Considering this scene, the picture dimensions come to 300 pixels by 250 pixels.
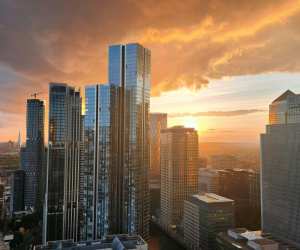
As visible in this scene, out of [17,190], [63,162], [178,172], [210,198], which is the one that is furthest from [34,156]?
[210,198]

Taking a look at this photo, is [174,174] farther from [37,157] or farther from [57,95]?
[37,157]

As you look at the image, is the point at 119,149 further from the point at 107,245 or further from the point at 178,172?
the point at 178,172

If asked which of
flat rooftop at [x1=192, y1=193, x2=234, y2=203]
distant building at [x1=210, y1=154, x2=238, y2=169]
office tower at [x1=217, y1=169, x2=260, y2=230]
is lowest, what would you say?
office tower at [x1=217, y1=169, x2=260, y2=230]

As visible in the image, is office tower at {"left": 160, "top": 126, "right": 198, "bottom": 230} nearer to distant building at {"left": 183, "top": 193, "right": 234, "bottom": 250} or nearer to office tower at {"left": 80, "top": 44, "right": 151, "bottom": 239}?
distant building at {"left": 183, "top": 193, "right": 234, "bottom": 250}

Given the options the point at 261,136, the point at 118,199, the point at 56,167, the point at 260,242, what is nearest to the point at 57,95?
the point at 56,167

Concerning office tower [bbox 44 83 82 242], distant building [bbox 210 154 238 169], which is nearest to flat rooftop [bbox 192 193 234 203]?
office tower [bbox 44 83 82 242]

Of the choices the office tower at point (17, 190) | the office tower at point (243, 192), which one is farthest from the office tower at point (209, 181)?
the office tower at point (17, 190)

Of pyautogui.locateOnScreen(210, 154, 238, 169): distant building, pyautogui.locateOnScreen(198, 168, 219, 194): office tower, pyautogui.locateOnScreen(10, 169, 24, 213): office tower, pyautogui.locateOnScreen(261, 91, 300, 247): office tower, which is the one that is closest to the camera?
pyautogui.locateOnScreen(261, 91, 300, 247): office tower
